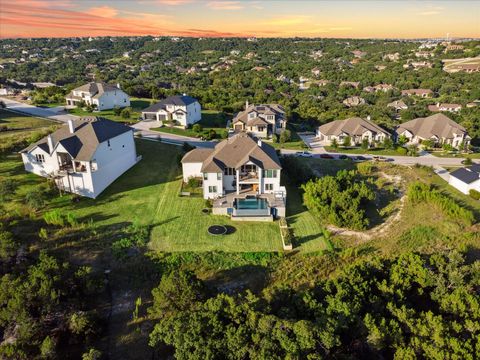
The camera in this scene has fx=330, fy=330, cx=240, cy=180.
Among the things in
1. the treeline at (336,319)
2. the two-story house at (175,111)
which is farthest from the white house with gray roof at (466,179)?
the two-story house at (175,111)

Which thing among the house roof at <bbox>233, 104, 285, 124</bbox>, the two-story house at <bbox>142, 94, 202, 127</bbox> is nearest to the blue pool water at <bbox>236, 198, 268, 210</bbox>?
the house roof at <bbox>233, 104, 285, 124</bbox>

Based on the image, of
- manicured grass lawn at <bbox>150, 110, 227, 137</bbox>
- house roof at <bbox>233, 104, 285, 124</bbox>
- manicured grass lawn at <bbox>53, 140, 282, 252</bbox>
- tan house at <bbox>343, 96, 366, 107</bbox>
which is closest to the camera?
manicured grass lawn at <bbox>53, 140, 282, 252</bbox>

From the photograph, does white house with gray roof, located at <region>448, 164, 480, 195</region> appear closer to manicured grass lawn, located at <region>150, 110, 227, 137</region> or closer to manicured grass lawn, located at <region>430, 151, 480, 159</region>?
manicured grass lawn, located at <region>430, 151, 480, 159</region>

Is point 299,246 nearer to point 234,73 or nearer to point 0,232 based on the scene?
point 0,232

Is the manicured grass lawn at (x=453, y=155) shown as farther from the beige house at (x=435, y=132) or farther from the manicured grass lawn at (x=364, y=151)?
the manicured grass lawn at (x=364, y=151)

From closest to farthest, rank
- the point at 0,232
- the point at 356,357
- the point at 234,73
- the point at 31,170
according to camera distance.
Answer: the point at 356,357, the point at 0,232, the point at 31,170, the point at 234,73

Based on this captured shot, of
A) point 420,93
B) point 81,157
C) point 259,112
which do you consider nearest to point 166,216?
point 81,157

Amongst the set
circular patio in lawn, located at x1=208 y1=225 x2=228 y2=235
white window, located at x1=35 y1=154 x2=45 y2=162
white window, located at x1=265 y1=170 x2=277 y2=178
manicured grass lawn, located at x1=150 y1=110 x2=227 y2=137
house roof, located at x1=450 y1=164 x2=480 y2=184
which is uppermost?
white window, located at x1=35 y1=154 x2=45 y2=162

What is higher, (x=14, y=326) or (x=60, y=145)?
(x=60, y=145)

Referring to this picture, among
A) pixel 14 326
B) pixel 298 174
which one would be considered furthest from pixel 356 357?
pixel 298 174
